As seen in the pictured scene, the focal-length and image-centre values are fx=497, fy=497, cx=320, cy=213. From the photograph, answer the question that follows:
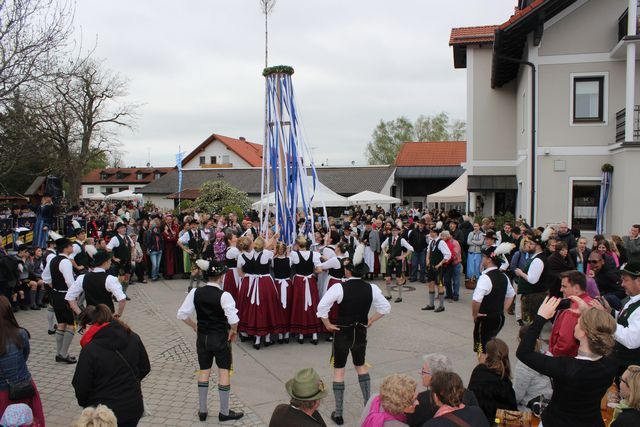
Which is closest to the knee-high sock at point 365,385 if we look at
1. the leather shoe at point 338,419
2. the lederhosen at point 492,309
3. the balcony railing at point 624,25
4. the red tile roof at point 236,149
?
the leather shoe at point 338,419

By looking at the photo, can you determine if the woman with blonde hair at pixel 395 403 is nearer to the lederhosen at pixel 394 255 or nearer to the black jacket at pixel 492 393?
the black jacket at pixel 492 393

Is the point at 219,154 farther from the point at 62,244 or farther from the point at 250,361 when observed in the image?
the point at 250,361

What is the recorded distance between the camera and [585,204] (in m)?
14.1

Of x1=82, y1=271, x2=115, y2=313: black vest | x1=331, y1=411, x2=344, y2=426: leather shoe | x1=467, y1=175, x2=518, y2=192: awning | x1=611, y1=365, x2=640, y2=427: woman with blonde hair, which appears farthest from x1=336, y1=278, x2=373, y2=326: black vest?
x1=467, y1=175, x2=518, y2=192: awning

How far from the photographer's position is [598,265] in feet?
23.8

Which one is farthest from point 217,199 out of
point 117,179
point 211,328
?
point 117,179

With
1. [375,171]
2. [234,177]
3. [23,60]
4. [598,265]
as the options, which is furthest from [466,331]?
[234,177]

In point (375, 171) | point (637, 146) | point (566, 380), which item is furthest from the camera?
point (375, 171)

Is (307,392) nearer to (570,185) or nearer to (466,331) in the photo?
(466,331)

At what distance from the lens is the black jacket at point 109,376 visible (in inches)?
152

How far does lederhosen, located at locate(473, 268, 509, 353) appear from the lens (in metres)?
6.35

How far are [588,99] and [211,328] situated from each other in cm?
1302

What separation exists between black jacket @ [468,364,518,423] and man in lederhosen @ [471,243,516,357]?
2171 mm

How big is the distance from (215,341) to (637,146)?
11.9m
